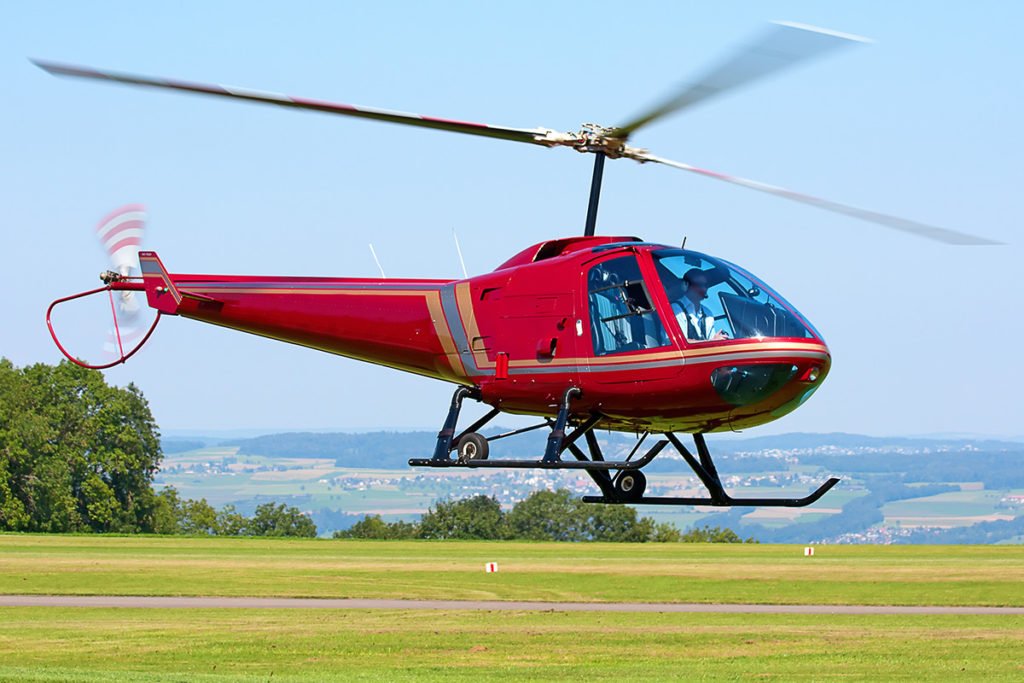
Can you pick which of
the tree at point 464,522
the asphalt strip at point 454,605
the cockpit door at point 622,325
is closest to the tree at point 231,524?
the tree at point 464,522

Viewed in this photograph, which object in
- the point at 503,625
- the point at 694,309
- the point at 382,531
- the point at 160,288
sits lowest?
the point at 382,531

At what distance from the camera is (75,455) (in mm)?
112875

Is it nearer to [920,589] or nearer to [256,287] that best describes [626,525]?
[920,589]

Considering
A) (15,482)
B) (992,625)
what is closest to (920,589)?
(992,625)

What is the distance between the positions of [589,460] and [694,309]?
2510 mm

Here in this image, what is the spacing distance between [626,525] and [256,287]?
103941mm

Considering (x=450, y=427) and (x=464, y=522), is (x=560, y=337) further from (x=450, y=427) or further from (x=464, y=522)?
(x=464, y=522)

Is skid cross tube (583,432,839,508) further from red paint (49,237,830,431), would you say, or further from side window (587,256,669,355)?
side window (587,256,669,355)

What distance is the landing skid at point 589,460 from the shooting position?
15.6 m

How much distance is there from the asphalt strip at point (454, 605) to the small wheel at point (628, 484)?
28.5 m

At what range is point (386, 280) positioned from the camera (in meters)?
18.5

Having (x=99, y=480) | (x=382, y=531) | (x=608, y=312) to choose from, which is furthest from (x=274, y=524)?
(x=608, y=312)

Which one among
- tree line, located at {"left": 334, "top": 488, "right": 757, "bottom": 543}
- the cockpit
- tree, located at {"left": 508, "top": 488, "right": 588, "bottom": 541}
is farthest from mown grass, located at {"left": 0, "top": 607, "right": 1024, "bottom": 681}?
tree, located at {"left": 508, "top": 488, "right": 588, "bottom": 541}

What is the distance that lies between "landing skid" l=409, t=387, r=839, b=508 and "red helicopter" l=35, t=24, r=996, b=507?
0.08 ft
